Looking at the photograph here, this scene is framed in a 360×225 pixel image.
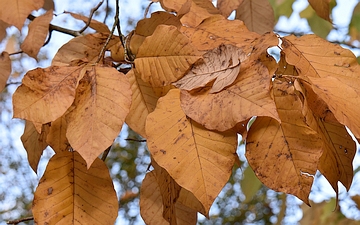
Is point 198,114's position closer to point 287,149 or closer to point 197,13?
point 287,149

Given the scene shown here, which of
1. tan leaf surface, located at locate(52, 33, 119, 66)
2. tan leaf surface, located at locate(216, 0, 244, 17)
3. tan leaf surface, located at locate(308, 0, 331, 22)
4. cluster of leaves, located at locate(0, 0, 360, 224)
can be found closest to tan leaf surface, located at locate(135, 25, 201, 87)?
cluster of leaves, located at locate(0, 0, 360, 224)

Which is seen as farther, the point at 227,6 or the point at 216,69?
the point at 227,6

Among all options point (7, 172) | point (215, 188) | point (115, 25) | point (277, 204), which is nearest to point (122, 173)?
point (7, 172)

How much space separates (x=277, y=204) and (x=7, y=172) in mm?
1874

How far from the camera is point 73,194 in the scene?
0.46m

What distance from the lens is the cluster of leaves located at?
386 millimetres

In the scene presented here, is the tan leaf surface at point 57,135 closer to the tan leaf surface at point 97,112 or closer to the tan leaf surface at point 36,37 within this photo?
the tan leaf surface at point 97,112

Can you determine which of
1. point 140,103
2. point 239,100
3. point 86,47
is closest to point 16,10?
point 86,47

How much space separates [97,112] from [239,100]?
5.1 inches

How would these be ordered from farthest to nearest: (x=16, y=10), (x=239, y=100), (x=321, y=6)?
1. (x=321, y=6)
2. (x=16, y=10)
3. (x=239, y=100)

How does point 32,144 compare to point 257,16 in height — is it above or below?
above

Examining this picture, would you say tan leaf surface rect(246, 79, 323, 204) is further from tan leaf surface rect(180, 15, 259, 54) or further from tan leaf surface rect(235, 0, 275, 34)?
tan leaf surface rect(235, 0, 275, 34)

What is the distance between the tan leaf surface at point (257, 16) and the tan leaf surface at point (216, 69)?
0.37m

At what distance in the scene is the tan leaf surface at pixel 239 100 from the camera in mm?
375
